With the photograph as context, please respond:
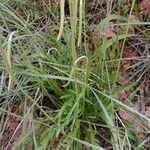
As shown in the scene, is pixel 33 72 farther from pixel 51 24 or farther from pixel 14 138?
pixel 51 24

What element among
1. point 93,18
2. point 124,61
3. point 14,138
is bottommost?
point 14,138

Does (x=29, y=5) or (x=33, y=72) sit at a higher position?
(x=29, y=5)

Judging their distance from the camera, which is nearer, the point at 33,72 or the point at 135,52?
the point at 33,72

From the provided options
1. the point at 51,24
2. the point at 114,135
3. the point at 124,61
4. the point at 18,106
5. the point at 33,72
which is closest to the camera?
the point at 114,135

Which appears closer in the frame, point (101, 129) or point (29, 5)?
point (101, 129)

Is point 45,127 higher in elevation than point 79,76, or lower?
lower

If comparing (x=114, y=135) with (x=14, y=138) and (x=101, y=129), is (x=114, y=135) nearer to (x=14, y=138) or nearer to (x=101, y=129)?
(x=101, y=129)

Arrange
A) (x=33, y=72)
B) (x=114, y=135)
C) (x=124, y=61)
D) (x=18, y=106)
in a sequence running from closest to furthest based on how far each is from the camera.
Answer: (x=114, y=135) → (x=33, y=72) → (x=18, y=106) → (x=124, y=61)

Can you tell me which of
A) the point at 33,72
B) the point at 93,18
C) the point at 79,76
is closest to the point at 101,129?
the point at 79,76

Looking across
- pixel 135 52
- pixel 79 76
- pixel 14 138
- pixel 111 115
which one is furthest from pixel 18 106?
pixel 135 52
